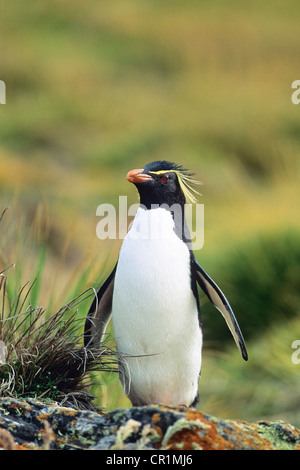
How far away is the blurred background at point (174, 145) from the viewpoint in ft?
22.2

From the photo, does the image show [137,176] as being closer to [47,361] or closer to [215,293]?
[215,293]

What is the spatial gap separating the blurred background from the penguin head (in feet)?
1.87

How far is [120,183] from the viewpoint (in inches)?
644

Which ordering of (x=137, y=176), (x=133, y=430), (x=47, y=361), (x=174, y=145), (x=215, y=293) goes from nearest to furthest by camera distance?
1. (x=133, y=430)
2. (x=47, y=361)
3. (x=137, y=176)
4. (x=215, y=293)
5. (x=174, y=145)

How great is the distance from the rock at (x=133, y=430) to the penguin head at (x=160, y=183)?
116 cm

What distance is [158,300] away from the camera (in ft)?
11.3

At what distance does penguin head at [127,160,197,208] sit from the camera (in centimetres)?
347

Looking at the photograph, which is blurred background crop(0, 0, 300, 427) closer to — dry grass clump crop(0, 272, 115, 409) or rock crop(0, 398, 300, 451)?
dry grass clump crop(0, 272, 115, 409)

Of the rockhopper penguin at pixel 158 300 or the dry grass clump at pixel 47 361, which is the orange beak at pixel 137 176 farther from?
the dry grass clump at pixel 47 361

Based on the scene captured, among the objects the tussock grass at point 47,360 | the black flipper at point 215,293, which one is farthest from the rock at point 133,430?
the black flipper at point 215,293

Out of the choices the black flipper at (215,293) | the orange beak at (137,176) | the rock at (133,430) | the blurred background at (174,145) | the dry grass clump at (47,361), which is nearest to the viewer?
the rock at (133,430)

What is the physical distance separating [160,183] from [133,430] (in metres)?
1.37

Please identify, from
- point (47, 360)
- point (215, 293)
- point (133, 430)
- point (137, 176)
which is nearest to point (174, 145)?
point (215, 293)

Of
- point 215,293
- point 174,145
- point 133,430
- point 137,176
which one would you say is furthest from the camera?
point 174,145
